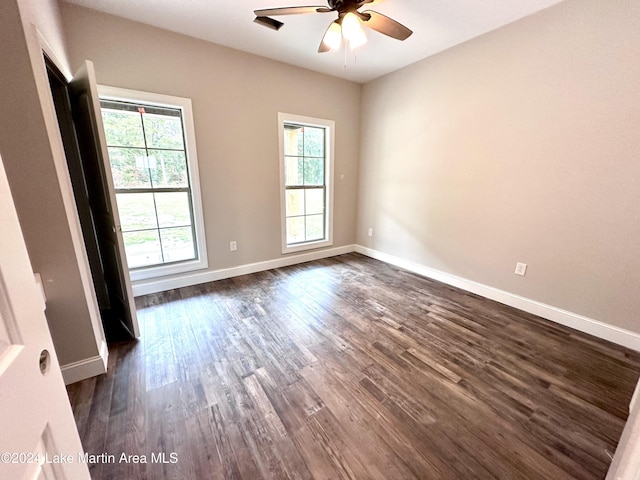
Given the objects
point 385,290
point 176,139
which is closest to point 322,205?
point 385,290

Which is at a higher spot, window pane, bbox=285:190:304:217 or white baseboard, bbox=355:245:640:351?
window pane, bbox=285:190:304:217

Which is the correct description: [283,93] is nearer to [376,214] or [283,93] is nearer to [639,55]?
[376,214]

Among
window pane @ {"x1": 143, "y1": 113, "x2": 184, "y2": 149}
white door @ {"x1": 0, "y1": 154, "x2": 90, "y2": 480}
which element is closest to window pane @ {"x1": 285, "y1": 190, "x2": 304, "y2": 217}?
window pane @ {"x1": 143, "y1": 113, "x2": 184, "y2": 149}

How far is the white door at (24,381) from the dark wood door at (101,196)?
1.55m

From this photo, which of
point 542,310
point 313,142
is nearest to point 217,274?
point 313,142

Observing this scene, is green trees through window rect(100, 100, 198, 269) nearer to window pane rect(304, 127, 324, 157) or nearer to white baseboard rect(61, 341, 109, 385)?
white baseboard rect(61, 341, 109, 385)

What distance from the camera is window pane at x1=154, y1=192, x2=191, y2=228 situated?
293cm

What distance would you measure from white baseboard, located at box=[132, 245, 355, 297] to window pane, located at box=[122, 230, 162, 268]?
0.22m

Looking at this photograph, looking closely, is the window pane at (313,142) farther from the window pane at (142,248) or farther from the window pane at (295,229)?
the window pane at (142,248)

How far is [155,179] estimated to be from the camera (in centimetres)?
284

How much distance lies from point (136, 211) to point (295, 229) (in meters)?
2.03

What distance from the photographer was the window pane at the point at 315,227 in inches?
164

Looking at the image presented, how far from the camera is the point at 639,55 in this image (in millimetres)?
1846

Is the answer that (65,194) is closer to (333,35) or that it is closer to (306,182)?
(333,35)
